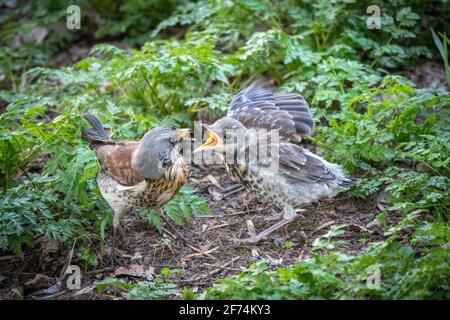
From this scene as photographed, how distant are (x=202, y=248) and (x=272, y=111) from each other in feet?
5.15

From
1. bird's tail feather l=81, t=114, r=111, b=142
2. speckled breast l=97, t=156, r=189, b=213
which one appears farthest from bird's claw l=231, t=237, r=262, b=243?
bird's tail feather l=81, t=114, r=111, b=142

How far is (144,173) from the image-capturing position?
5.39 meters

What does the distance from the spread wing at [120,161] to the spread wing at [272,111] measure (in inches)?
48.4

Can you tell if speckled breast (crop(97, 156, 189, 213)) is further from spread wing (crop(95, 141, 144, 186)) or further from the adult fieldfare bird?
the adult fieldfare bird

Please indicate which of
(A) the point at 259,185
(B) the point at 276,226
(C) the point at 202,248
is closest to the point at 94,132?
(C) the point at 202,248

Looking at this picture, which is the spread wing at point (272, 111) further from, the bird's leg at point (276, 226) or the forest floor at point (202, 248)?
the forest floor at point (202, 248)

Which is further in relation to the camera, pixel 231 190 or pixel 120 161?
pixel 231 190

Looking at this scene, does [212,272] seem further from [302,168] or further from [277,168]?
[302,168]

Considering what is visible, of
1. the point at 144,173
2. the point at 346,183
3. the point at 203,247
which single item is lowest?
the point at 203,247

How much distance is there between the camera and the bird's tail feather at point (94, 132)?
588 centimetres

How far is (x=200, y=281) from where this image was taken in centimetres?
535

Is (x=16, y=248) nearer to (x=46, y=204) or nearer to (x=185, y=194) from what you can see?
(x=46, y=204)

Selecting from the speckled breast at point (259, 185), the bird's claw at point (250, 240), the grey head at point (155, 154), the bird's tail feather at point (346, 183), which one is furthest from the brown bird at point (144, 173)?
the bird's tail feather at point (346, 183)
